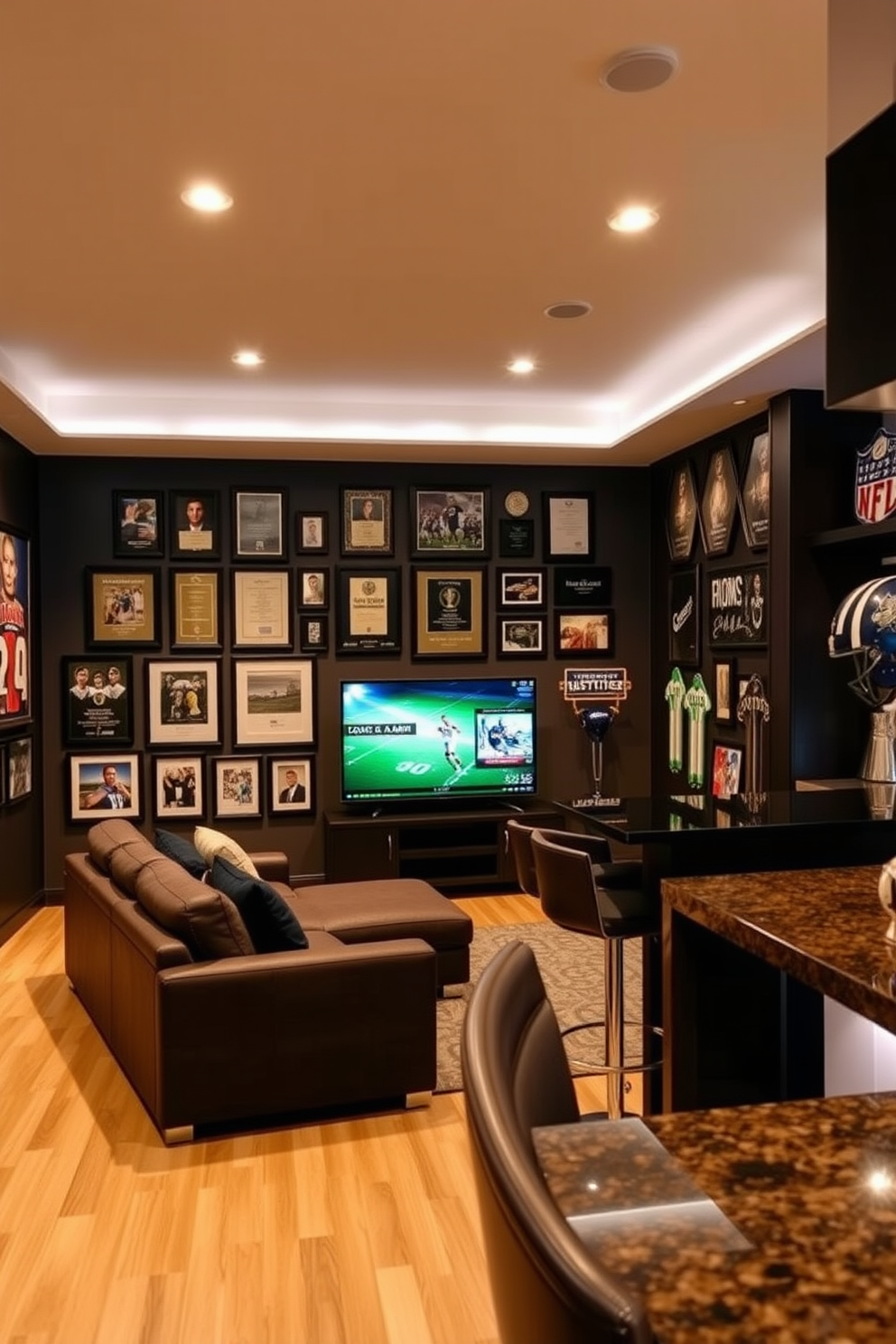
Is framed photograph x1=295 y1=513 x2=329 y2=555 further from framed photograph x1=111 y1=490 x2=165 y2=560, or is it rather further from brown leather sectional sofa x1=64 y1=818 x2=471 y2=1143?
brown leather sectional sofa x1=64 y1=818 x2=471 y2=1143

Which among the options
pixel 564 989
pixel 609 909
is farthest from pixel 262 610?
pixel 609 909

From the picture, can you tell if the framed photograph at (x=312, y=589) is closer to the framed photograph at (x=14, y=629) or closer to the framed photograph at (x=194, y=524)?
the framed photograph at (x=194, y=524)

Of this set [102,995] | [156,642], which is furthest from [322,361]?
[102,995]

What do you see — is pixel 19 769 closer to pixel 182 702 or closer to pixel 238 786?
pixel 182 702

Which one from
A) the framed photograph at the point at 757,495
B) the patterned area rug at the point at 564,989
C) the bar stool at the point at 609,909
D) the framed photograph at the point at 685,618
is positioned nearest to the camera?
the bar stool at the point at 609,909

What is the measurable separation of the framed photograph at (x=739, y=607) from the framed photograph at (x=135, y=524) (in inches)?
128

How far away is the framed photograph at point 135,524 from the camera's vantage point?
5.97m

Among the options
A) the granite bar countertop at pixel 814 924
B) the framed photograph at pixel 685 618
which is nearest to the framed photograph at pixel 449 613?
the framed photograph at pixel 685 618

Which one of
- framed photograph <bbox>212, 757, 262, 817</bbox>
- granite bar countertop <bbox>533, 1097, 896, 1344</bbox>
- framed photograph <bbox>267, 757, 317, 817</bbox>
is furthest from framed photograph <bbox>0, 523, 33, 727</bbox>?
granite bar countertop <bbox>533, 1097, 896, 1344</bbox>

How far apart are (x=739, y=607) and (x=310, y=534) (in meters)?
2.54

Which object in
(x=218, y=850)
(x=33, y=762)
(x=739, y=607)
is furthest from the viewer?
(x=33, y=762)

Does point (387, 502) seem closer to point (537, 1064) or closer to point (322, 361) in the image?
point (322, 361)

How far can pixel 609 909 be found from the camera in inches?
109

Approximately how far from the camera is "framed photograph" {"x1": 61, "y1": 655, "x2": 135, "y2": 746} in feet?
19.5
